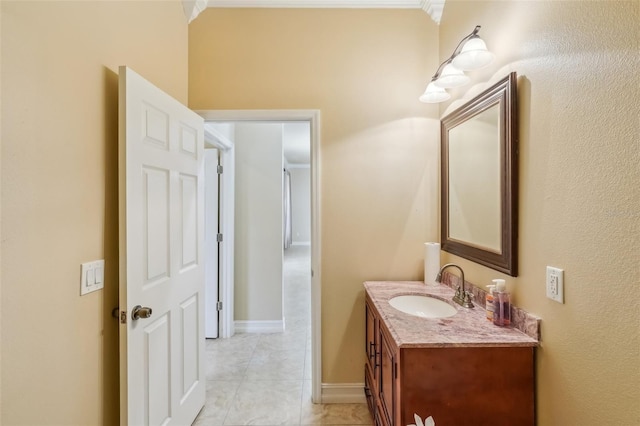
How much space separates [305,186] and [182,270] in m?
7.36

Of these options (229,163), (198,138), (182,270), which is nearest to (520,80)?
(198,138)

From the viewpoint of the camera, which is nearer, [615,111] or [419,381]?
[615,111]

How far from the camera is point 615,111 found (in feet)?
2.64

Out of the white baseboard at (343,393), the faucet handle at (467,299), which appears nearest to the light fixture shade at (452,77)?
the faucet handle at (467,299)

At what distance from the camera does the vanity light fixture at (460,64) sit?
1284 mm

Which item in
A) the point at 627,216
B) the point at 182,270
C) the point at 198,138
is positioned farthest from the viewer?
the point at 198,138

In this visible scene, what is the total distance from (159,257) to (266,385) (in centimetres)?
137

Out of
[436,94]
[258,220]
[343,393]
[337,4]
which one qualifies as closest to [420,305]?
[343,393]

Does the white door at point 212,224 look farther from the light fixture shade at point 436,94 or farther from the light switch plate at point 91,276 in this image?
the light fixture shade at point 436,94

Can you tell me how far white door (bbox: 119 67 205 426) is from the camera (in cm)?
120

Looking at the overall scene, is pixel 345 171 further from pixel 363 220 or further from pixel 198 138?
pixel 198 138

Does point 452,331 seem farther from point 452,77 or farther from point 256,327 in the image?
point 256,327

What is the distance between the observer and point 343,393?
1.95 m

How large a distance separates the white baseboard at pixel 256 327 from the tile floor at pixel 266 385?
6cm
